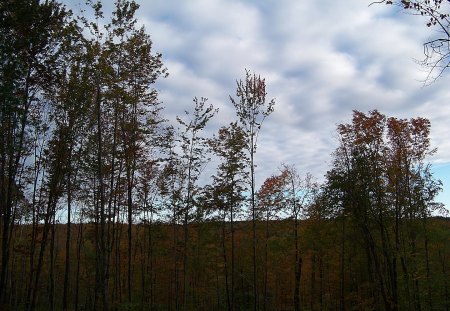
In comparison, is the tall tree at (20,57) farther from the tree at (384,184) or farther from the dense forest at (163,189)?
the tree at (384,184)

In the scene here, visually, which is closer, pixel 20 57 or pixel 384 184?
pixel 20 57

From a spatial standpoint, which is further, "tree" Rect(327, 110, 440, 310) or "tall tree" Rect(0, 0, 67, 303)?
"tree" Rect(327, 110, 440, 310)

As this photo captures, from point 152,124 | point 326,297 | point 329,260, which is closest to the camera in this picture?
point 152,124

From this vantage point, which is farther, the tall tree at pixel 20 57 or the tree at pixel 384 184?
the tree at pixel 384 184

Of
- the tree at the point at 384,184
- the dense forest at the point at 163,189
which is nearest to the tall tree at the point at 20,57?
the dense forest at the point at 163,189

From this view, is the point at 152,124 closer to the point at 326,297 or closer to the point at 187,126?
the point at 187,126

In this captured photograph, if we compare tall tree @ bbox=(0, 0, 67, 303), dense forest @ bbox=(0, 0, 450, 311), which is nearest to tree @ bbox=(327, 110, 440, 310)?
dense forest @ bbox=(0, 0, 450, 311)

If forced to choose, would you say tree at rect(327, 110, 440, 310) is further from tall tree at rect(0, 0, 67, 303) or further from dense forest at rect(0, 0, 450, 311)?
tall tree at rect(0, 0, 67, 303)

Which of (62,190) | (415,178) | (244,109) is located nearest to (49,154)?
(62,190)

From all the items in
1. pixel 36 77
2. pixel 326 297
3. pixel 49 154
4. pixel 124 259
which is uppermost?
pixel 36 77

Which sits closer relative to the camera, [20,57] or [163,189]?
[20,57]

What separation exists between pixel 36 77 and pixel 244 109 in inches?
448

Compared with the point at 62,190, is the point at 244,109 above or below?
above

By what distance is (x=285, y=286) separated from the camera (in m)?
39.0
